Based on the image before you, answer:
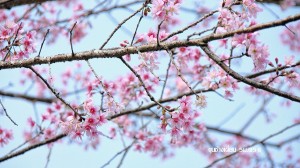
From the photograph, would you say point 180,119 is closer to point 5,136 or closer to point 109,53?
point 109,53

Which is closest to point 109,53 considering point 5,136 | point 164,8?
point 164,8

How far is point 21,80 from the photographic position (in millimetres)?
10422

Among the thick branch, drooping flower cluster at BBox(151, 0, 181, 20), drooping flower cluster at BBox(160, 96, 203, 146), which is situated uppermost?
drooping flower cluster at BBox(151, 0, 181, 20)

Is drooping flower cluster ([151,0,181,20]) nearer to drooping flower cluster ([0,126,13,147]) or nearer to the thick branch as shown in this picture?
the thick branch

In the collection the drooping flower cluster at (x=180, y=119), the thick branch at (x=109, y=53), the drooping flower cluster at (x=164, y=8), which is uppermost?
the drooping flower cluster at (x=164, y=8)

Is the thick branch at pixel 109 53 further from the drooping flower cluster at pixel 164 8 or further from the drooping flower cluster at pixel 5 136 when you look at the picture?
the drooping flower cluster at pixel 5 136

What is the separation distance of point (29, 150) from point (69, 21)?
10.4 ft

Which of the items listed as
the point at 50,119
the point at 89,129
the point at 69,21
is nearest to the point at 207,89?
the point at 89,129

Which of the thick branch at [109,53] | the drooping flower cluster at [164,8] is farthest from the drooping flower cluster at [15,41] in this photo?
the drooping flower cluster at [164,8]

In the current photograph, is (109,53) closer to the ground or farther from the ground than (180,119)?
farther from the ground

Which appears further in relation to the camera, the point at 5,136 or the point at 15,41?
the point at 5,136

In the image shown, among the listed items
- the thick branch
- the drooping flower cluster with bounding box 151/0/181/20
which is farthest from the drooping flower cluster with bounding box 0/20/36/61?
the drooping flower cluster with bounding box 151/0/181/20

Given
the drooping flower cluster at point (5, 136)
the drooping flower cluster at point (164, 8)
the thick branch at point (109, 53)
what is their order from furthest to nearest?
the drooping flower cluster at point (5, 136)
the drooping flower cluster at point (164, 8)
the thick branch at point (109, 53)

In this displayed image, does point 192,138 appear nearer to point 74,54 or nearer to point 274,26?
point 74,54
